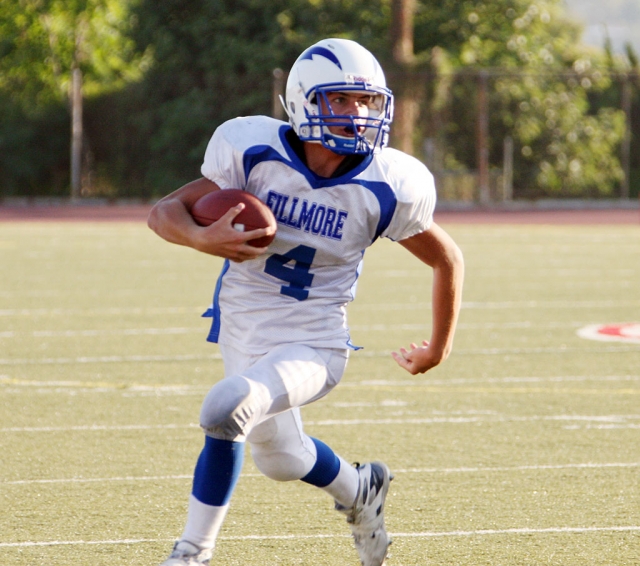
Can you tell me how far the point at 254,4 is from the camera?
2439cm

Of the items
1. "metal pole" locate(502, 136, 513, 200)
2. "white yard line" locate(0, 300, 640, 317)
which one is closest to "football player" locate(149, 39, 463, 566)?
"white yard line" locate(0, 300, 640, 317)

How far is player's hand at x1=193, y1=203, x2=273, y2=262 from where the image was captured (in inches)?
124

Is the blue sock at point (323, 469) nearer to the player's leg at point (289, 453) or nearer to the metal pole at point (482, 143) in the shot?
the player's leg at point (289, 453)

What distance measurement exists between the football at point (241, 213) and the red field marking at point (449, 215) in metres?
16.2

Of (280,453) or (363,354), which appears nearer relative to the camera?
(280,453)

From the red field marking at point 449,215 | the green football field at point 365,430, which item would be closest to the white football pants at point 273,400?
the green football field at point 365,430

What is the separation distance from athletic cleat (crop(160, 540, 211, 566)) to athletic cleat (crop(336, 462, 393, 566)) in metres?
0.57

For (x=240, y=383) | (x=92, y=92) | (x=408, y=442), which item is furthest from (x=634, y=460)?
(x=92, y=92)

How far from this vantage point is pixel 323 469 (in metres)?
3.53

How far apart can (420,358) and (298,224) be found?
22.3 inches

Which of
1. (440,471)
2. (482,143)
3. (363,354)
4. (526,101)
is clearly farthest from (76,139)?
(440,471)

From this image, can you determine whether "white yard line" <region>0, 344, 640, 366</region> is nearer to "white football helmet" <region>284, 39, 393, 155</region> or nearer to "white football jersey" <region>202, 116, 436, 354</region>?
"white football jersey" <region>202, 116, 436, 354</region>

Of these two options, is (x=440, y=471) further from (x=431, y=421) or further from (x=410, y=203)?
(x=410, y=203)

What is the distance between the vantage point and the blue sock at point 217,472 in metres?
3.18
